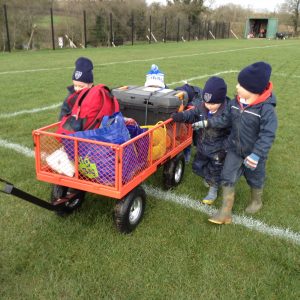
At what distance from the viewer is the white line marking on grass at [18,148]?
469 cm

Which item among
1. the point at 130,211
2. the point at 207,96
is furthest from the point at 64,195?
the point at 207,96

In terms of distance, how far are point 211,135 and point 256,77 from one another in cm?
82

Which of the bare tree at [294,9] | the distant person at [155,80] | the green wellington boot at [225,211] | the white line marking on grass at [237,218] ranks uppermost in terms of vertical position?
the bare tree at [294,9]

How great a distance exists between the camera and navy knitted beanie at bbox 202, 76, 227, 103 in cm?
341

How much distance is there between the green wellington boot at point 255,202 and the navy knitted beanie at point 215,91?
3.16 feet

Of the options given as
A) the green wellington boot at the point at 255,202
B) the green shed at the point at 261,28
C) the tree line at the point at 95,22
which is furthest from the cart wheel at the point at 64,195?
the green shed at the point at 261,28

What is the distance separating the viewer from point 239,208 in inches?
A: 144

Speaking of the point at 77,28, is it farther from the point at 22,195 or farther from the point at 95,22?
the point at 22,195

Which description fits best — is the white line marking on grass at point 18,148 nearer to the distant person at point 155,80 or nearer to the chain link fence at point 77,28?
the distant person at point 155,80

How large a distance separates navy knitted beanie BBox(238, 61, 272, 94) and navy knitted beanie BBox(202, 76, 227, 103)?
330mm

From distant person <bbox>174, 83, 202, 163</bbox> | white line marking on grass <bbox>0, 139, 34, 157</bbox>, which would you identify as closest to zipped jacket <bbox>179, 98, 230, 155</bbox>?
distant person <bbox>174, 83, 202, 163</bbox>

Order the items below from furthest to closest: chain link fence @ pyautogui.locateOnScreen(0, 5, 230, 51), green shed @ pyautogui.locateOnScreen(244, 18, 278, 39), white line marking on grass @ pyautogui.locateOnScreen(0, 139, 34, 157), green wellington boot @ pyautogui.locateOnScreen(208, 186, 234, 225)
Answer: green shed @ pyautogui.locateOnScreen(244, 18, 278, 39), chain link fence @ pyautogui.locateOnScreen(0, 5, 230, 51), white line marking on grass @ pyautogui.locateOnScreen(0, 139, 34, 157), green wellington boot @ pyautogui.locateOnScreen(208, 186, 234, 225)

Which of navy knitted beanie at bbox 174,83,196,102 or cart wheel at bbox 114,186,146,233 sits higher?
navy knitted beanie at bbox 174,83,196,102

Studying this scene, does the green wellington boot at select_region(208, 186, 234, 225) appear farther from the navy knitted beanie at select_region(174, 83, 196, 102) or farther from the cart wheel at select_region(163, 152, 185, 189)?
the navy knitted beanie at select_region(174, 83, 196, 102)
